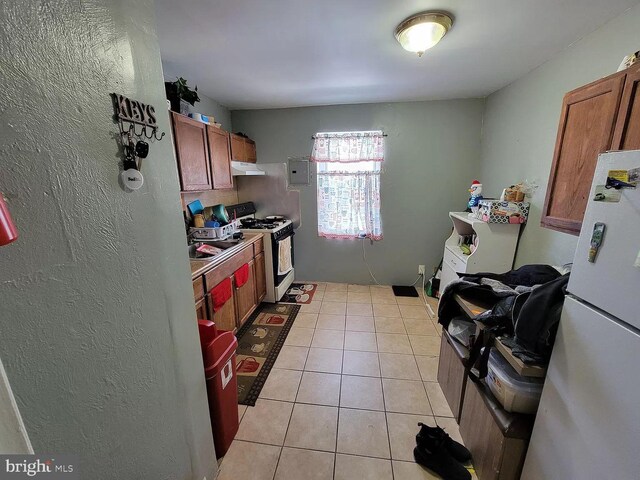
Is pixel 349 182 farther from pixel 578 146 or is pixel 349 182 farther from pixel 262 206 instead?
pixel 578 146

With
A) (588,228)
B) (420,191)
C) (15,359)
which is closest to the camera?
(15,359)

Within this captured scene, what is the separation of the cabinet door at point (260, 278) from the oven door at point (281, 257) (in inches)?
5.2

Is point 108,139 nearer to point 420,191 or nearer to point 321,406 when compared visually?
point 321,406

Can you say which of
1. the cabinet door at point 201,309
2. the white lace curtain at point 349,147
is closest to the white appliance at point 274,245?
the white lace curtain at point 349,147

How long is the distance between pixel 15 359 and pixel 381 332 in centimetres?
253

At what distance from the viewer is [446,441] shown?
1401mm

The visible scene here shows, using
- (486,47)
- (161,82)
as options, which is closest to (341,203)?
(486,47)

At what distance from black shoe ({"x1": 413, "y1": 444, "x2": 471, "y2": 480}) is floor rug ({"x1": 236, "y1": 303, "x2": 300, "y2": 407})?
42.9 inches

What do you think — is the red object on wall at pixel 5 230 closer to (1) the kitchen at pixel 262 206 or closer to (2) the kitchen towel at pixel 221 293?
(1) the kitchen at pixel 262 206

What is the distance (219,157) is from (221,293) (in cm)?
142

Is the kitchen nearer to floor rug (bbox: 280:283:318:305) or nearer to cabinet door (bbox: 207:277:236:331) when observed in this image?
cabinet door (bbox: 207:277:236:331)

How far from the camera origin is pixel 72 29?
576 mm

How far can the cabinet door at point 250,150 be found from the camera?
10.7 ft

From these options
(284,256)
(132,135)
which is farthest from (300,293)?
(132,135)
